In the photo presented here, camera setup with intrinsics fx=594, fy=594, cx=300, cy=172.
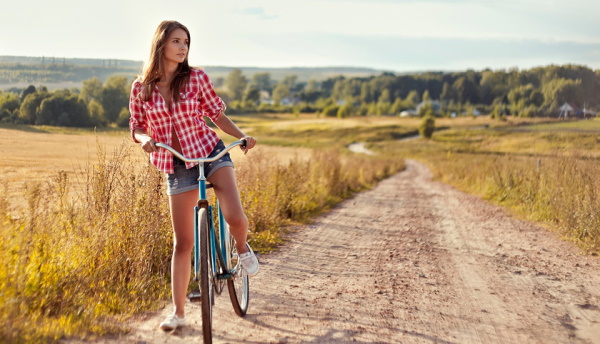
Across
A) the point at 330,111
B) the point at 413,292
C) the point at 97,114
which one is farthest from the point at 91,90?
the point at 330,111

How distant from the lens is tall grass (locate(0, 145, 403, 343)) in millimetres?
3969

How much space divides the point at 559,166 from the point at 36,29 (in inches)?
385

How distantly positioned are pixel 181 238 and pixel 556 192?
8480 mm

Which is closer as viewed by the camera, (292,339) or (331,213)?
(292,339)

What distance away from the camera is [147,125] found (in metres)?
4.24

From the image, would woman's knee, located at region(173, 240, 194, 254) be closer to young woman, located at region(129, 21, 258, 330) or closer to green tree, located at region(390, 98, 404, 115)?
young woman, located at region(129, 21, 258, 330)

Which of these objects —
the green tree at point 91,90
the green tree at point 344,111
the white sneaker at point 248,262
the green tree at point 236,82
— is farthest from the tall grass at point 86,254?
the green tree at point 344,111

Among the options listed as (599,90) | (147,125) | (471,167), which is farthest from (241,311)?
(471,167)

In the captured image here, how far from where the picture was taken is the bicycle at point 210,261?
12.5 feet

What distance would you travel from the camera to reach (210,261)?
4152 millimetres

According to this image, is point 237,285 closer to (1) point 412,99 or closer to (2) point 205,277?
(2) point 205,277

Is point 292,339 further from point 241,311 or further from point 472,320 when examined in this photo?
point 472,320

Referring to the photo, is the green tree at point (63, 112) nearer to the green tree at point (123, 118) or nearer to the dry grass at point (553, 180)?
the green tree at point (123, 118)

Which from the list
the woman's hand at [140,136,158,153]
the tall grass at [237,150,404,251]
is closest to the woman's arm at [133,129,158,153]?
the woman's hand at [140,136,158,153]
